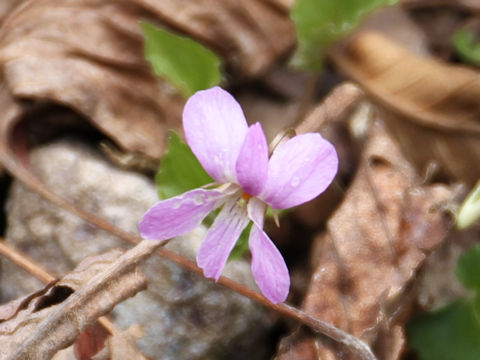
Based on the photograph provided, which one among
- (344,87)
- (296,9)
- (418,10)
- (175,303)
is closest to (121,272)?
(175,303)

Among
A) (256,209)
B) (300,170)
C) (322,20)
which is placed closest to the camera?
(300,170)

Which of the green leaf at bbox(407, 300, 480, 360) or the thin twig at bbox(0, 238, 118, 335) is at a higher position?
the thin twig at bbox(0, 238, 118, 335)

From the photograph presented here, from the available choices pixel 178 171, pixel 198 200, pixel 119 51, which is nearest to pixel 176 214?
pixel 198 200

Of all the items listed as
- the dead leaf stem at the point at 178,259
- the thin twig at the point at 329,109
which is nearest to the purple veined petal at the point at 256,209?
the dead leaf stem at the point at 178,259

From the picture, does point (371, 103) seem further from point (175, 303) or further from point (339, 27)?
point (175, 303)

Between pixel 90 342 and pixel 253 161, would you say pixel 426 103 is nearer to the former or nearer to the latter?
pixel 253 161

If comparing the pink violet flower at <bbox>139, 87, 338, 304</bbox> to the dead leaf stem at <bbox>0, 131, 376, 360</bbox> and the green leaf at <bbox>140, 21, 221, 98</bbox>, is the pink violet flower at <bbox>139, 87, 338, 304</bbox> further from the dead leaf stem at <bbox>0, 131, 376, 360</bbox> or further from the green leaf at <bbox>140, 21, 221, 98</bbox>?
the green leaf at <bbox>140, 21, 221, 98</bbox>

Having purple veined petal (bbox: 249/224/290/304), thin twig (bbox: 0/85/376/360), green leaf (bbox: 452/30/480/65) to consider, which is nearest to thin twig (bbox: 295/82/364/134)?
thin twig (bbox: 0/85/376/360)
